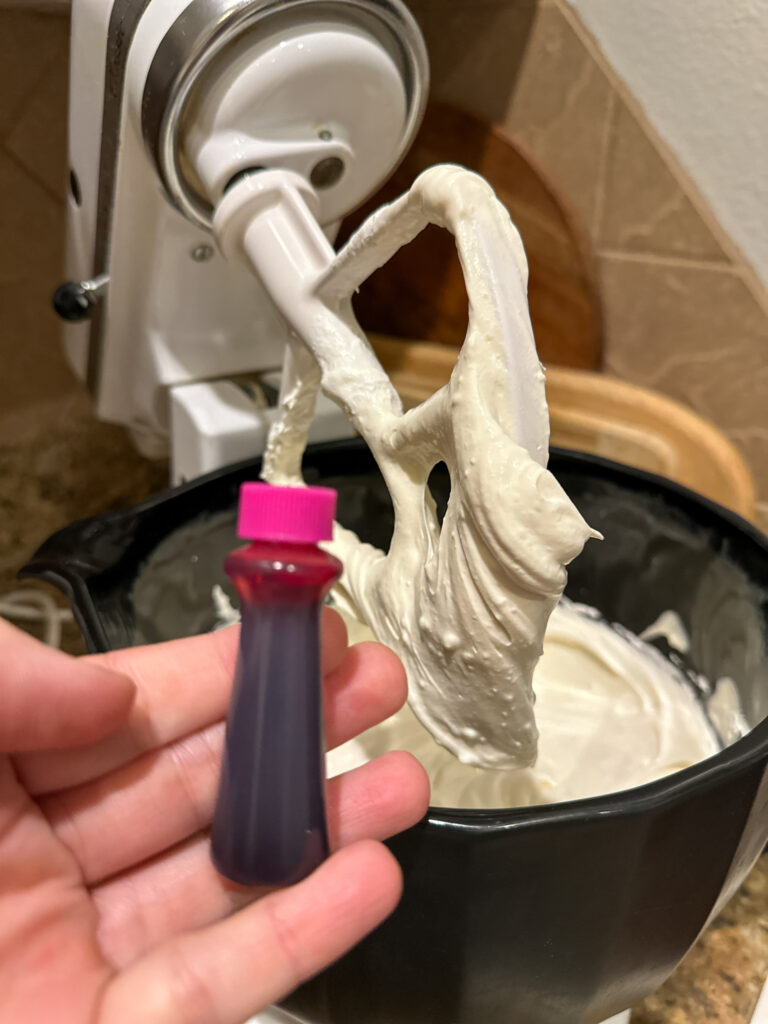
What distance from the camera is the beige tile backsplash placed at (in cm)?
58

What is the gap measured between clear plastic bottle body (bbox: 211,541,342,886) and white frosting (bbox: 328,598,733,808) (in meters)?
0.15

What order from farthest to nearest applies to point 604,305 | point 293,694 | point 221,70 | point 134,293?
point 604,305 → point 134,293 → point 221,70 → point 293,694

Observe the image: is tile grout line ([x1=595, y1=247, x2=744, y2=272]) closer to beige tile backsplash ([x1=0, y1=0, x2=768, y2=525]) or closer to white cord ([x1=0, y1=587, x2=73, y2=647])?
beige tile backsplash ([x1=0, y1=0, x2=768, y2=525])

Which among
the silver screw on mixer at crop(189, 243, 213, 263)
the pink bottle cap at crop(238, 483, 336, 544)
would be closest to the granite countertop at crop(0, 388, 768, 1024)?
the silver screw on mixer at crop(189, 243, 213, 263)

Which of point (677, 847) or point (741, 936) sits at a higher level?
point (677, 847)

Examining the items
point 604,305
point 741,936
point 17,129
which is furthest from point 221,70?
point 741,936

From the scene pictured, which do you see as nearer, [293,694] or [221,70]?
[293,694]

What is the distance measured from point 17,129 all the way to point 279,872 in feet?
1.82

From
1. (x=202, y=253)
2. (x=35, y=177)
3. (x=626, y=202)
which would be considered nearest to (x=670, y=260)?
(x=626, y=202)

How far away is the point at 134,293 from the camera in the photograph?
506 millimetres

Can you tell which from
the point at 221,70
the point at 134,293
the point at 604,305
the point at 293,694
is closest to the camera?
the point at 293,694

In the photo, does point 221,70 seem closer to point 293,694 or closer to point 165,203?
point 165,203

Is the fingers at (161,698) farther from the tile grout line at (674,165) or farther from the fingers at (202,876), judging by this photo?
the tile grout line at (674,165)

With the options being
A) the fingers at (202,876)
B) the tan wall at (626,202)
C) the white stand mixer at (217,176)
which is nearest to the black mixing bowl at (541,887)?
the fingers at (202,876)
